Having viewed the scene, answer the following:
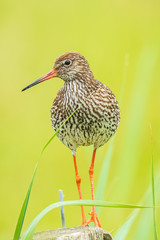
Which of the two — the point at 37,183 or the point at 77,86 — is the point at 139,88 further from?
the point at 37,183

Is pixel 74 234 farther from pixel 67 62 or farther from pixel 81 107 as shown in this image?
pixel 67 62

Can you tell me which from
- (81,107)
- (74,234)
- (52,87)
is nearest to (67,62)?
(81,107)

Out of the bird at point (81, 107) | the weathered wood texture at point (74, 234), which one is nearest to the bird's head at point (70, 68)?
the bird at point (81, 107)

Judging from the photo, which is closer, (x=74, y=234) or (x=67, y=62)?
(x=74, y=234)

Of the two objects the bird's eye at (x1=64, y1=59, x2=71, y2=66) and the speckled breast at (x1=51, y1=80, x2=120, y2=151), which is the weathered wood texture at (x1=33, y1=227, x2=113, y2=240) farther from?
the bird's eye at (x1=64, y1=59, x2=71, y2=66)

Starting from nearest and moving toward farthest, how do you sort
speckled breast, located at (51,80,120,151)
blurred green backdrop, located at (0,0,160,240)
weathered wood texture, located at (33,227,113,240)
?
1. weathered wood texture, located at (33,227,113,240)
2. speckled breast, located at (51,80,120,151)
3. blurred green backdrop, located at (0,0,160,240)

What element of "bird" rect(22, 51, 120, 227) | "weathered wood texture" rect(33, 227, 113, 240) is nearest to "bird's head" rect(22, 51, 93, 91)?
"bird" rect(22, 51, 120, 227)

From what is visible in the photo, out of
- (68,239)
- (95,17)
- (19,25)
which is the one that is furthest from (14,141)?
(68,239)

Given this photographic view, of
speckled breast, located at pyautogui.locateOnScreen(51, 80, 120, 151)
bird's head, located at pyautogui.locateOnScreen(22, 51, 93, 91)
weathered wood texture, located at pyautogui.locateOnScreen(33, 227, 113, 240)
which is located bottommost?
weathered wood texture, located at pyautogui.locateOnScreen(33, 227, 113, 240)
